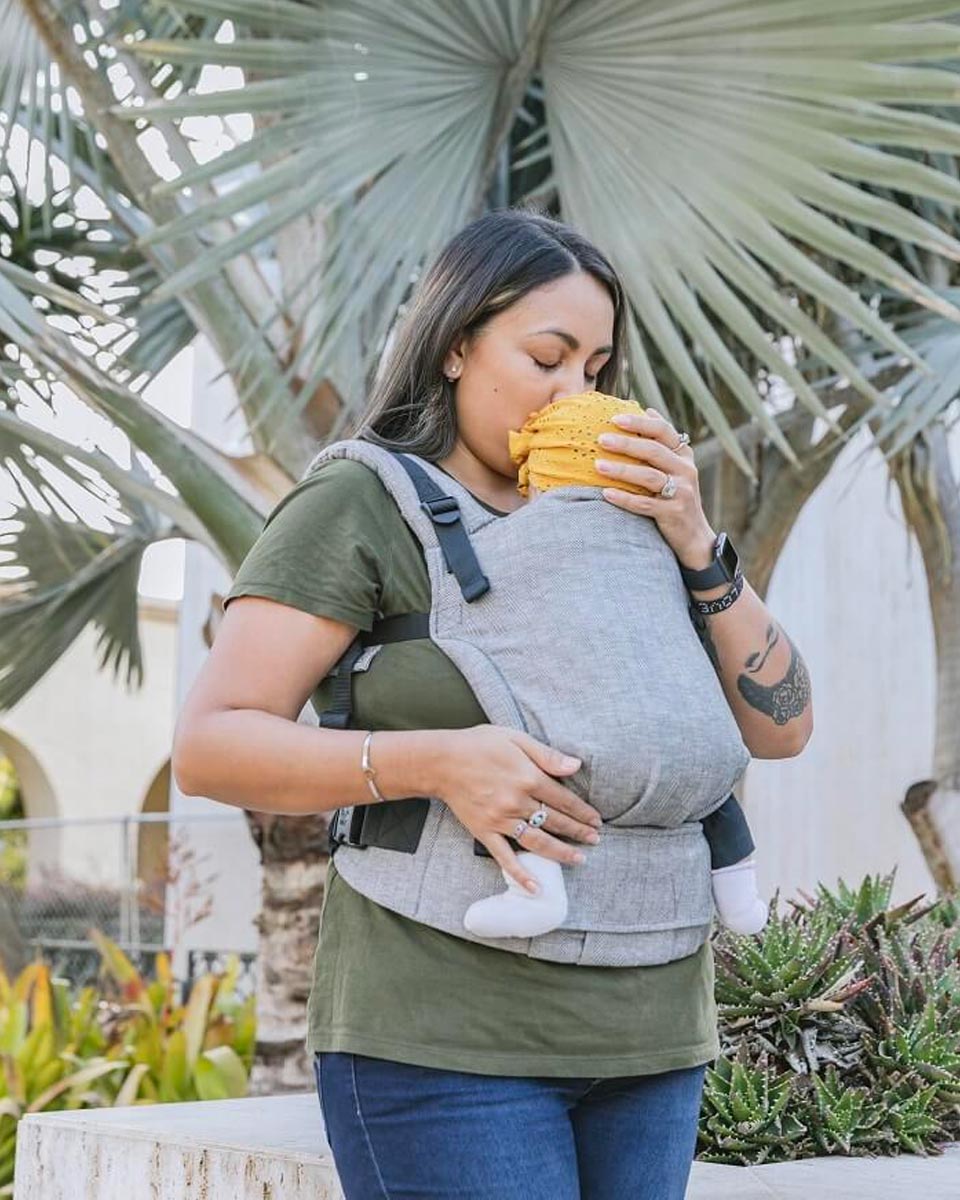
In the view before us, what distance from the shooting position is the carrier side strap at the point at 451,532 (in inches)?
53.7

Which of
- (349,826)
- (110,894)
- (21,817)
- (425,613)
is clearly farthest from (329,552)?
(21,817)

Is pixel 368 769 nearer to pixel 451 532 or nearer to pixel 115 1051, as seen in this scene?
pixel 451 532

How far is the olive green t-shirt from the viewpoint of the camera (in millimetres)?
1282

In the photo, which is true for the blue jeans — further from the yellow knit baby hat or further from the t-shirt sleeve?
the yellow knit baby hat

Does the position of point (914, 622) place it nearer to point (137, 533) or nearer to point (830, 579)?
point (830, 579)

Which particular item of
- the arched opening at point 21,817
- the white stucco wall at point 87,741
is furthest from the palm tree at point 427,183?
the white stucco wall at point 87,741

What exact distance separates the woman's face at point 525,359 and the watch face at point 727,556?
0.20 m

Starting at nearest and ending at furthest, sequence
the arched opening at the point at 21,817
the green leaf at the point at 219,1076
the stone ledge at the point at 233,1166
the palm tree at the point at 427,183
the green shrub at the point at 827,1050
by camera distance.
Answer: the stone ledge at the point at 233,1166, the green shrub at the point at 827,1050, the palm tree at the point at 427,183, the green leaf at the point at 219,1076, the arched opening at the point at 21,817

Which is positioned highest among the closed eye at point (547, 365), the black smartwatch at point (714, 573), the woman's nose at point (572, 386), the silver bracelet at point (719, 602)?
the closed eye at point (547, 365)

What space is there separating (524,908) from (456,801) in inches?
4.0

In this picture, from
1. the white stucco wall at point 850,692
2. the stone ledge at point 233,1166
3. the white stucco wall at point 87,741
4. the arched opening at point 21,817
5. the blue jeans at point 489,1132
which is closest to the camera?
the blue jeans at point 489,1132

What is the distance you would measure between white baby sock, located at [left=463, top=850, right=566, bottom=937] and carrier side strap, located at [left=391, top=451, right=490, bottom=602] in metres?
0.24

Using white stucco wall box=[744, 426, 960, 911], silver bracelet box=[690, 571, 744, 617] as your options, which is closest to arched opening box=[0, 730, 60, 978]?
white stucco wall box=[744, 426, 960, 911]

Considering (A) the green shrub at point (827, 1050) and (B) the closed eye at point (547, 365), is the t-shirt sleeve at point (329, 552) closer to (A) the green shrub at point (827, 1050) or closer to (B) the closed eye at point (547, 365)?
(B) the closed eye at point (547, 365)
